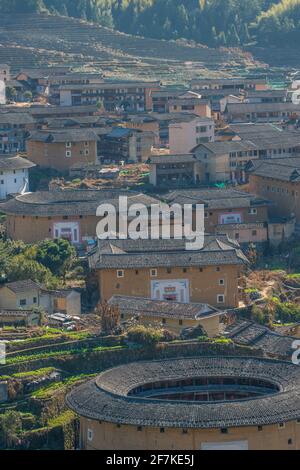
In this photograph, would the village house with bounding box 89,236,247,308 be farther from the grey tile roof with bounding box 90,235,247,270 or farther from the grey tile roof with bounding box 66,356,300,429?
the grey tile roof with bounding box 66,356,300,429

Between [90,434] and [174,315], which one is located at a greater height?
[174,315]

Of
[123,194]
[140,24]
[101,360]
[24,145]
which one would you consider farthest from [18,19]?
[101,360]

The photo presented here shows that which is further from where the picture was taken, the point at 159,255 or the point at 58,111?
the point at 58,111

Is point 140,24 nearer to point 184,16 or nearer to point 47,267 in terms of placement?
point 184,16

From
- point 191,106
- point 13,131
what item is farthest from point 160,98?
point 13,131

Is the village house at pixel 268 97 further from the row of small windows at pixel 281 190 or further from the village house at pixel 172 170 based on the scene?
the row of small windows at pixel 281 190

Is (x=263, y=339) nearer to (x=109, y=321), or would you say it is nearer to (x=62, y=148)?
(x=109, y=321)
